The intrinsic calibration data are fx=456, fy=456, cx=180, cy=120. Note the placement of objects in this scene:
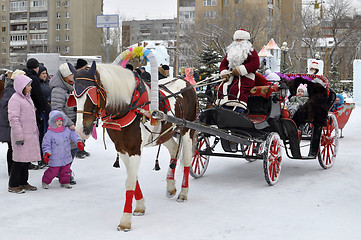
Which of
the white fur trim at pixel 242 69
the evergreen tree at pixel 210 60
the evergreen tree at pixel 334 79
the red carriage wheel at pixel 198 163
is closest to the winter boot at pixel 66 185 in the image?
the red carriage wheel at pixel 198 163

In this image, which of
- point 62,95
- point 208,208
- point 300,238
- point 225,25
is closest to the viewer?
point 300,238

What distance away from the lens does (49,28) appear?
6712 cm

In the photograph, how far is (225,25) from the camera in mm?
40719

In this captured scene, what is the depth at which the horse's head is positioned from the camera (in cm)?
461

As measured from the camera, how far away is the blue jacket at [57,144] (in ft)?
23.0

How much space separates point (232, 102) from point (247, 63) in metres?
0.67

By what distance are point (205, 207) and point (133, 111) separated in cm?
173

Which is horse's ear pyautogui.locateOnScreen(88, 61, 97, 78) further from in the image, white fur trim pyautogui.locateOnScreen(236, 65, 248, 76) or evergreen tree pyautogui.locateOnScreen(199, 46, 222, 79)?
evergreen tree pyautogui.locateOnScreen(199, 46, 222, 79)

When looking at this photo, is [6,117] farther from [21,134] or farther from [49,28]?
[49,28]

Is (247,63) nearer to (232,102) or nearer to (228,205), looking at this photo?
(232,102)

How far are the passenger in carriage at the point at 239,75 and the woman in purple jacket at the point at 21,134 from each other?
2.95m

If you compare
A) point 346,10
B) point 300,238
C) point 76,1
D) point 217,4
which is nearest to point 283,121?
point 300,238

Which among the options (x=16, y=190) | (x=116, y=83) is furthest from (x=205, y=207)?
(x=16, y=190)

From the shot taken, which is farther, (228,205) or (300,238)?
(228,205)
